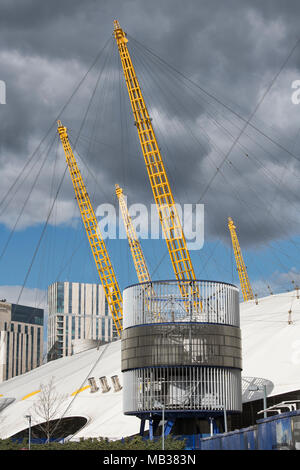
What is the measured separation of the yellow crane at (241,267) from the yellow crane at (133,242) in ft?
112

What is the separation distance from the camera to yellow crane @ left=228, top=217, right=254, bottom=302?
194 m

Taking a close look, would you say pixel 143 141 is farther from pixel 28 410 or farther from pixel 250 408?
pixel 250 408

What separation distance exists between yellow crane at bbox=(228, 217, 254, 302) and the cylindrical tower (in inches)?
5336

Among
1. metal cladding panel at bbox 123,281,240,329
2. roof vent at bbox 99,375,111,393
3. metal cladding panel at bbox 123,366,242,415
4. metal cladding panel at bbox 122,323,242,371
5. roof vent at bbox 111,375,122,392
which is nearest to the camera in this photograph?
metal cladding panel at bbox 123,366,242,415

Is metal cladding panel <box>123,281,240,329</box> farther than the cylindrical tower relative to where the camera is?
Yes

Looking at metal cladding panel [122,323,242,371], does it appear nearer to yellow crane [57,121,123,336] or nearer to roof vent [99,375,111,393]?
roof vent [99,375,111,393]

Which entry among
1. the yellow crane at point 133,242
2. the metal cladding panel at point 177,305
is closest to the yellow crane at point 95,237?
the yellow crane at point 133,242

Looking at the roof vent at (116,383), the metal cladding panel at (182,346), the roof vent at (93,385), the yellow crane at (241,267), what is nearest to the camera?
the metal cladding panel at (182,346)

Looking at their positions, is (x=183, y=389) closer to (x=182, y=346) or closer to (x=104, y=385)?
(x=182, y=346)

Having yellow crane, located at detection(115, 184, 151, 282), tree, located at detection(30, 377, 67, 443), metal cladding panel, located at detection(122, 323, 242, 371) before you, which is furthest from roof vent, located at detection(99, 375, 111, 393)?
yellow crane, located at detection(115, 184, 151, 282)

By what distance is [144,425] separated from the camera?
61562mm

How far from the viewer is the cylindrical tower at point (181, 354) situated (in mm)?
55562

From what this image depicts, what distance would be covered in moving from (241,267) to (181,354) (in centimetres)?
14256

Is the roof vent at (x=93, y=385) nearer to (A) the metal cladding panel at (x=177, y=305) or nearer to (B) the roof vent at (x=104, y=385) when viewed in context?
(B) the roof vent at (x=104, y=385)
